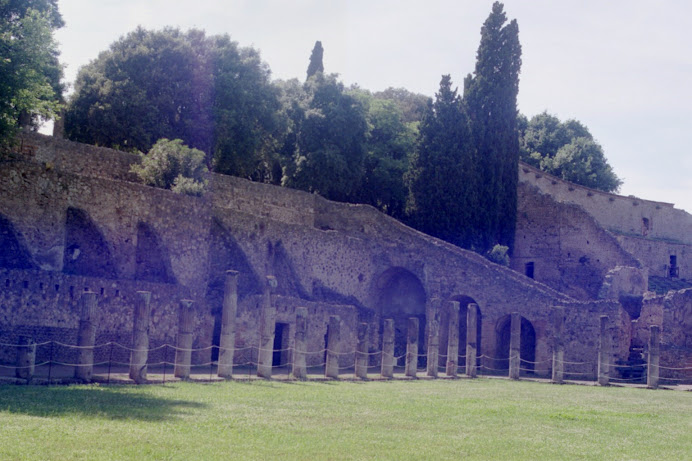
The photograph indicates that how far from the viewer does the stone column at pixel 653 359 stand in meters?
31.8

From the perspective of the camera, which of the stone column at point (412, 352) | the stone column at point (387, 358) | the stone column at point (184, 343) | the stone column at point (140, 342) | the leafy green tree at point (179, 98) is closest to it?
the stone column at point (140, 342)

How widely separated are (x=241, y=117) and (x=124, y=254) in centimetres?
1491

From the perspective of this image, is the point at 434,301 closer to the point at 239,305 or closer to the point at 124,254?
the point at 239,305

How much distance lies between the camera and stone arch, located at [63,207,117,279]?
27.9 meters

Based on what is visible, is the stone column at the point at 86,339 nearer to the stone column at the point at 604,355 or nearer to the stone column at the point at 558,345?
the stone column at the point at 558,345

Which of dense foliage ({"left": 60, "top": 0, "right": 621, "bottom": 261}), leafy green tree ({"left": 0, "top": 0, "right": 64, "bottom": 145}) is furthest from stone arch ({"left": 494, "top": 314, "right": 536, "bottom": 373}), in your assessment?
leafy green tree ({"left": 0, "top": 0, "right": 64, "bottom": 145})

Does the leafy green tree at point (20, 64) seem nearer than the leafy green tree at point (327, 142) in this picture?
Yes

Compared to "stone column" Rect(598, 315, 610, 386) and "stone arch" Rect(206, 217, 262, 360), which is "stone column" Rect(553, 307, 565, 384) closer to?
"stone column" Rect(598, 315, 610, 386)

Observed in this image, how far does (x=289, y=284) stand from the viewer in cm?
3522

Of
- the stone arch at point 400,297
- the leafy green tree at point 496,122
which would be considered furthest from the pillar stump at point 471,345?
the leafy green tree at point 496,122

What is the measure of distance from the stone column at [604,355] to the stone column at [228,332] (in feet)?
48.2

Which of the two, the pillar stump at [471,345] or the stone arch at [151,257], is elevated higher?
the stone arch at [151,257]

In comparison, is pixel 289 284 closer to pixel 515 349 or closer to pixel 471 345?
Answer: pixel 471 345

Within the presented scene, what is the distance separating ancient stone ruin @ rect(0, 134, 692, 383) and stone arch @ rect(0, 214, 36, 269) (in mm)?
62
